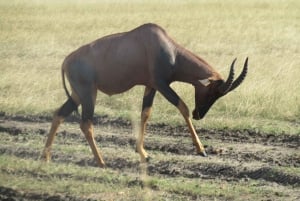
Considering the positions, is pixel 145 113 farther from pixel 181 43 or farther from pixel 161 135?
pixel 181 43

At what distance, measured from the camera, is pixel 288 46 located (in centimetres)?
2236

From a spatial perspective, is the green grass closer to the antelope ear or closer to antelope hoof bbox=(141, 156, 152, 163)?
the antelope ear

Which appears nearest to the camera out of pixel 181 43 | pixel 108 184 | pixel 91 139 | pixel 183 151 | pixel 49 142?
pixel 108 184

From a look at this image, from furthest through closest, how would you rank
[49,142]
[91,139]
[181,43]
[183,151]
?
[181,43], [183,151], [49,142], [91,139]

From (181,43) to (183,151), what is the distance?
1381 centimetres

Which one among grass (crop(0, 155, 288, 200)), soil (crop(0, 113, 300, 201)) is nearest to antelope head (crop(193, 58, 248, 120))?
soil (crop(0, 113, 300, 201))

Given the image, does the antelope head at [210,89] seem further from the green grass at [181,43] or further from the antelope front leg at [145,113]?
the green grass at [181,43]

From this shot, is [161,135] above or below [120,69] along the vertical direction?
below

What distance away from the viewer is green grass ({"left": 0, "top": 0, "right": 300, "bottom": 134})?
12742 mm

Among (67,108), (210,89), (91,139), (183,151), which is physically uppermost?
(210,89)

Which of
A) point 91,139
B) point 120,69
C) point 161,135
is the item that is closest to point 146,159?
point 91,139

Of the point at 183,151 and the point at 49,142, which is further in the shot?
the point at 183,151

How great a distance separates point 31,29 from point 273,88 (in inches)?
601

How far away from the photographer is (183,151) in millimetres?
10000
